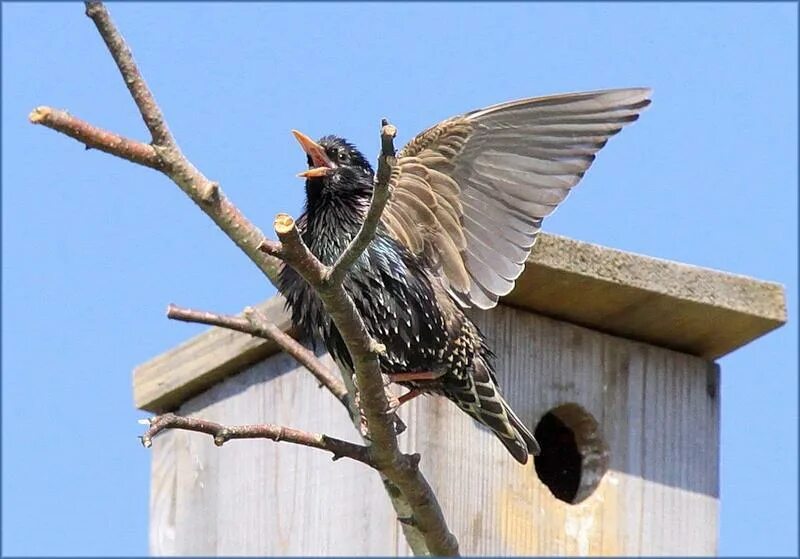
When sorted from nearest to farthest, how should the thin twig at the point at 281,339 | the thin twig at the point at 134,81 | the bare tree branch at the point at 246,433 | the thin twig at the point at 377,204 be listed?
the thin twig at the point at 377,204, the bare tree branch at the point at 246,433, the thin twig at the point at 134,81, the thin twig at the point at 281,339

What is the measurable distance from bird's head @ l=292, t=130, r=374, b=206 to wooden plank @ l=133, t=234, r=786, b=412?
0.31 metres

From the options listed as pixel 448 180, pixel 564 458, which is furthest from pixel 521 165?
pixel 564 458

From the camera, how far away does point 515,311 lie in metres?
4.58

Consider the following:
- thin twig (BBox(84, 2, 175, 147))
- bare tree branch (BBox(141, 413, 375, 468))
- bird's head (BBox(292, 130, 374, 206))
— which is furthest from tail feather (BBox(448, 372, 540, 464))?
thin twig (BBox(84, 2, 175, 147))

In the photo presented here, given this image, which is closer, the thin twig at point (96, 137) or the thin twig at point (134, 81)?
the thin twig at point (96, 137)

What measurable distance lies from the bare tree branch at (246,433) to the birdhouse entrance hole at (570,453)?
1300mm

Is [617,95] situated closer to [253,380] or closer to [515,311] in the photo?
[515,311]

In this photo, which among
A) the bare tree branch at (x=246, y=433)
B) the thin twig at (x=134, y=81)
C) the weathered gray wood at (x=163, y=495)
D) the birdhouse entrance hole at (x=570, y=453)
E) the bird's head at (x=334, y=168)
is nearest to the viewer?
the bare tree branch at (x=246, y=433)

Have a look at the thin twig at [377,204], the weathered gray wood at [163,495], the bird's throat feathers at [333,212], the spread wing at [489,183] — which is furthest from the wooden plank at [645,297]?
the thin twig at [377,204]

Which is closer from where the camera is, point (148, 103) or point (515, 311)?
point (148, 103)

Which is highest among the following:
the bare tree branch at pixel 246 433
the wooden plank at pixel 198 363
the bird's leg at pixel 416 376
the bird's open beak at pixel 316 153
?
the bird's open beak at pixel 316 153

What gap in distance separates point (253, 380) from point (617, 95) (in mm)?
1307

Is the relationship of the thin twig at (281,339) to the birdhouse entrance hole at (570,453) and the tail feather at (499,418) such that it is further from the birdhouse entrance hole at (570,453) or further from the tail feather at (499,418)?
the birdhouse entrance hole at (570,453)

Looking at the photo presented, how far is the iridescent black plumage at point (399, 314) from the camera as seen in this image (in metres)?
4.17
